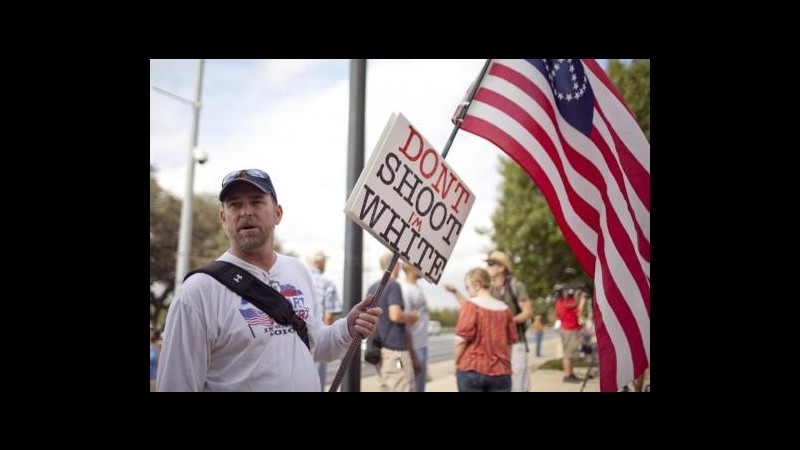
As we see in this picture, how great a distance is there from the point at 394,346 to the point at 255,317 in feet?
12.0

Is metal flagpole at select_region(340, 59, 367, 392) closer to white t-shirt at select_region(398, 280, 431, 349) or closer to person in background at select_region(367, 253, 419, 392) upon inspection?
person in background at select_region(367, 253, 419, 392)

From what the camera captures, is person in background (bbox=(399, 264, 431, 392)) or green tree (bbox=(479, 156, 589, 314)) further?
green tree (bbox=(479, 156, 589, 314))

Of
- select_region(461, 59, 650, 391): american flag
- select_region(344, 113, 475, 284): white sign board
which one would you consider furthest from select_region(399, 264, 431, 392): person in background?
select_region(344, 113, 475, 284): white sign board

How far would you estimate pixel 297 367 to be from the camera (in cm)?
296

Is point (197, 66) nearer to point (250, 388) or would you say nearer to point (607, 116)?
point (607, 116)

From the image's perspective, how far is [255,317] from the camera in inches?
112

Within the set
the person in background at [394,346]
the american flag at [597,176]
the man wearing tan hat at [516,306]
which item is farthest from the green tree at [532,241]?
the american flag at [597,176]

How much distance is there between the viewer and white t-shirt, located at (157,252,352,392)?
2719mm

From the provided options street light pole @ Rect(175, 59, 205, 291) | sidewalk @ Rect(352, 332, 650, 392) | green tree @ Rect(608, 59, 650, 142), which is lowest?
sidewalk @ Rect(352, 332, 650, 392)

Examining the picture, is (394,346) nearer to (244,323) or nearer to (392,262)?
(392,262)

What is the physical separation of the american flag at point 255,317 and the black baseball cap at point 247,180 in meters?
0.52

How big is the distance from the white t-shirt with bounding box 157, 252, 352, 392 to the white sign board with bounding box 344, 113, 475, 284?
20.0 inches

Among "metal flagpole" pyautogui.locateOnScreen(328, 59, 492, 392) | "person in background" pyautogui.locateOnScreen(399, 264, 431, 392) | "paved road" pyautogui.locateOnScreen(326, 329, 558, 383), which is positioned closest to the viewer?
"metal flagpole" pyautogui.locateOnScreen(328, 59, 492, 392)

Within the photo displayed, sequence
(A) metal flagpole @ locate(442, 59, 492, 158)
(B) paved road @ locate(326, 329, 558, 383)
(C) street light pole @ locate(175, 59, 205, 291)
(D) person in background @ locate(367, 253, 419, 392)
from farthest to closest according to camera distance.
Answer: (C) street light pole @ locate(175, 59, 205, 291), (B) paved road @ locate(326, 329, 558, 383), (D) person in background @ locate(367, 253, 419, 392), (A) metal flagpole @ locate(442, 59, 492, 158)
